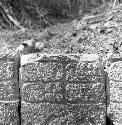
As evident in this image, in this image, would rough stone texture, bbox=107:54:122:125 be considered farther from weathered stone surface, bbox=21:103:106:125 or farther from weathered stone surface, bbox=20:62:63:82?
weathered stone surface, bbox=20:62:63:82

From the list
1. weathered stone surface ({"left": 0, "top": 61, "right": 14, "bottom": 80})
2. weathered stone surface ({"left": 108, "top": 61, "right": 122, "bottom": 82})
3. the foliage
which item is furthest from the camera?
the foliage

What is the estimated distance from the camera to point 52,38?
3.94m

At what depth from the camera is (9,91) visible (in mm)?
1604

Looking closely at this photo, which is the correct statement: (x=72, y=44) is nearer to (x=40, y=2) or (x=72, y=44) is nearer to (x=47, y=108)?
(x=47, y=108)

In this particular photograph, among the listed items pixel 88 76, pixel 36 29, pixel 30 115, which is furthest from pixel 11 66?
pixel 36 29

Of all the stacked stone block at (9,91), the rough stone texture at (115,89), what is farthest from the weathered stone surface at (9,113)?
the rough stone texture at (115,89)

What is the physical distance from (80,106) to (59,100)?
0.38 ft

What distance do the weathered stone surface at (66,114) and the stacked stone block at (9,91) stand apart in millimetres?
75

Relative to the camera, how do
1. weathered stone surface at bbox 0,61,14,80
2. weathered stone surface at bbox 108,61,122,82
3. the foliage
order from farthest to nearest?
the foliage, weathered stone surface at bbox 0,61,14,80, weathered stone surface at bbox 108,61,122,82

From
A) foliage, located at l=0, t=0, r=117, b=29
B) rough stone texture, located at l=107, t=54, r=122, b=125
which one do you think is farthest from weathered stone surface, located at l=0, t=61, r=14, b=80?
foliage, located at l=0, t=0, r=117, b=29

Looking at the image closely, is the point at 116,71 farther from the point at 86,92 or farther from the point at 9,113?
the point at 9,113

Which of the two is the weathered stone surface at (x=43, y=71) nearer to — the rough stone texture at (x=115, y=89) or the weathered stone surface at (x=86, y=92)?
the weathered stone surface at (x=86, y=92)

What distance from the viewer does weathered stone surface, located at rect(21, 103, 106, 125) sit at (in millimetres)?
1547

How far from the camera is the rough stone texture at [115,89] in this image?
1.47m
